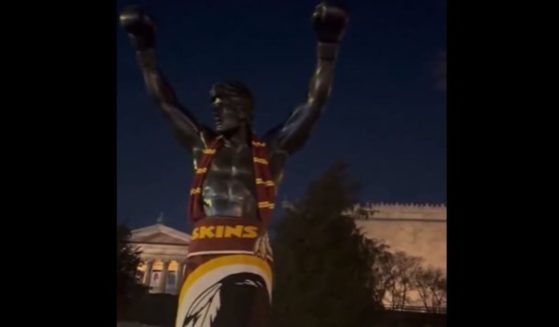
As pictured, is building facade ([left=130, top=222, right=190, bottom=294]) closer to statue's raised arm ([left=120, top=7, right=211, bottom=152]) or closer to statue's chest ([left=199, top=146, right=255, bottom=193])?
statue's chest ([left=199, top=146, right=255, bottom=193])

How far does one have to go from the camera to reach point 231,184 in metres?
4.25

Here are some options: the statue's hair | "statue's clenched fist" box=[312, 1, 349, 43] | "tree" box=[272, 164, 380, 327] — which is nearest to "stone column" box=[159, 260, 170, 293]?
"tree" box=[272, 164, 380, 327]

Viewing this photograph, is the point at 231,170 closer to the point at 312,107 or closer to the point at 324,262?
the point at 312,107

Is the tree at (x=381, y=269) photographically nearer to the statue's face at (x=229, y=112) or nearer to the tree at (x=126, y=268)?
the statue's face at (x=229, y=112)

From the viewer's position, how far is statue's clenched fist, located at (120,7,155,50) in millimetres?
4500

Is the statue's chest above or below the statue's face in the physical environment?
below

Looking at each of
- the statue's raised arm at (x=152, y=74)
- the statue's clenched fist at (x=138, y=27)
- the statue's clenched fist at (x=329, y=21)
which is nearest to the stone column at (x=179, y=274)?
the statue's raised arm at (x=152, y=74)

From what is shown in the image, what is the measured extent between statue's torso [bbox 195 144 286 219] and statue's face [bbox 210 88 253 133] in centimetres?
12

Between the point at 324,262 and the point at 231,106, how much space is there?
3.32ft

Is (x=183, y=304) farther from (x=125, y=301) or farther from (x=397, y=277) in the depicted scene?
(x=397, y=277)

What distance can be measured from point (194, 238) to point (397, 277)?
1130 mm

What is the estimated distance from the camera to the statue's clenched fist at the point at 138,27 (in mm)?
4500

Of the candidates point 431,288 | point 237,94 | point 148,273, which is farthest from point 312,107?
point 148,273
